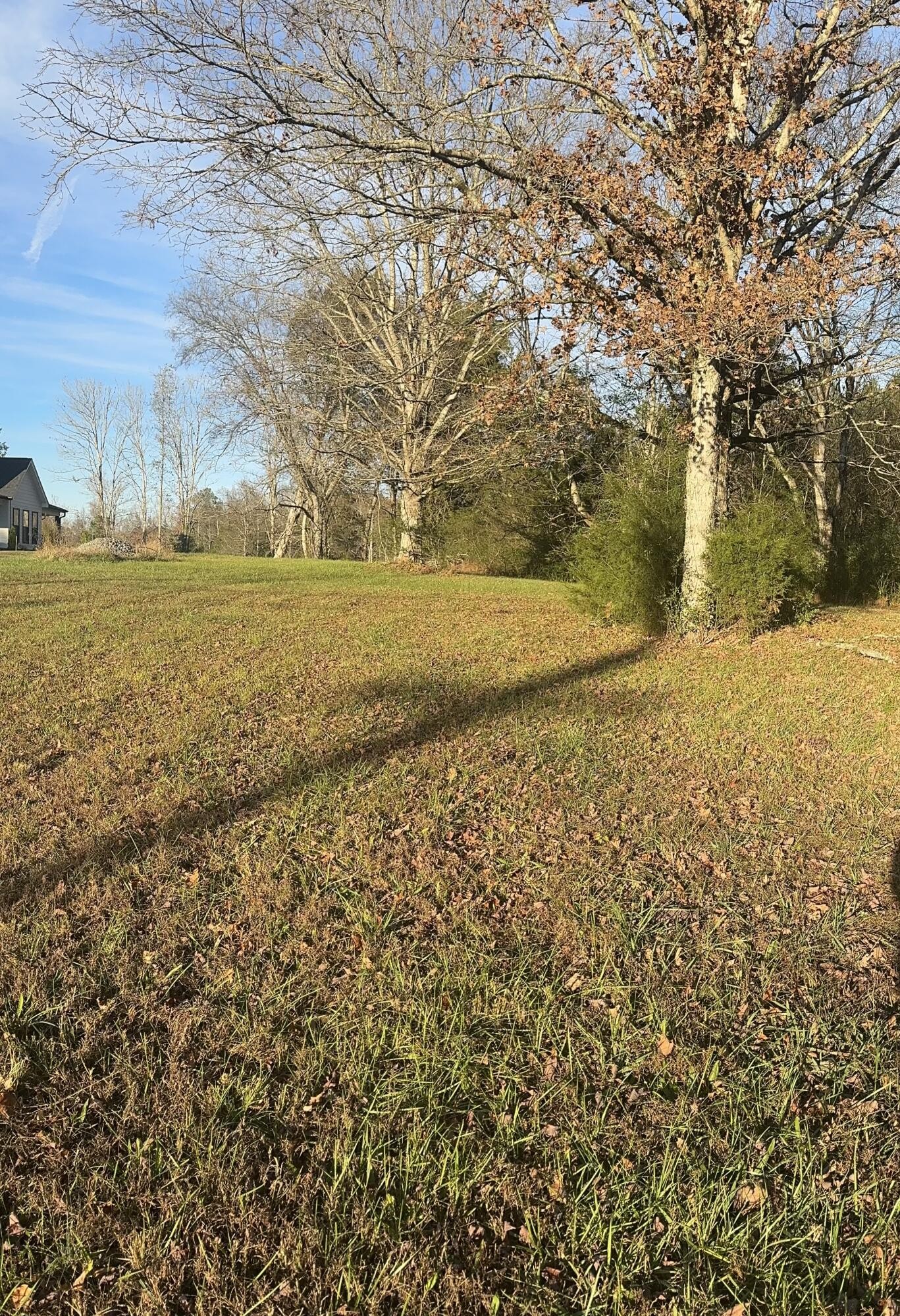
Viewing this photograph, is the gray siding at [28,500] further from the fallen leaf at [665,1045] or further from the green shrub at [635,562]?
the fallen leaf at [665,1045]

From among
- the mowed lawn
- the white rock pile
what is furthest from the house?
the mowed lawn

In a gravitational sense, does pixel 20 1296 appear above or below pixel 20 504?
below

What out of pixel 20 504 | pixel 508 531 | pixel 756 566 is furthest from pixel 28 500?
pixel 756 566

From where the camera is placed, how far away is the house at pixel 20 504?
4100 cm

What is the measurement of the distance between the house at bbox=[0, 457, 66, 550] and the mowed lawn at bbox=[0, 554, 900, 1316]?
4008 centimetres

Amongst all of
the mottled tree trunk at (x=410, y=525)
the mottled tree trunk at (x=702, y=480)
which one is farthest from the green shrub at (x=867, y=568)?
the mottled tree trunk at (x=410, y=525)

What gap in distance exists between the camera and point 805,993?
9.66ft

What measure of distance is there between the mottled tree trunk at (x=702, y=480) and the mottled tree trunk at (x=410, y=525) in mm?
14796

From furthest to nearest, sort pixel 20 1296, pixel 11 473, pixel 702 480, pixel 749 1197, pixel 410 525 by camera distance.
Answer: pixel 11 473 < pixel 410 525 < pixel 702 480 < pixel 749 1197 < pixel 20 1296

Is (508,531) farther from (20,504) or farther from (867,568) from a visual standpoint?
(20,504)

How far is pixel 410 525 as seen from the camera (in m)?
25.2

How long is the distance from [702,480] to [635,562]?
1.54 m

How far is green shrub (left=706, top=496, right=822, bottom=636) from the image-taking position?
10.2 m

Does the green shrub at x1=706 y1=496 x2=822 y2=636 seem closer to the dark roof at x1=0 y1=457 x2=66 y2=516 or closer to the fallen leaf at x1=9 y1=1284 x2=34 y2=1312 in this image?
the fallen leaf at x1=9 y1=1284 x2=34 y2=1312
